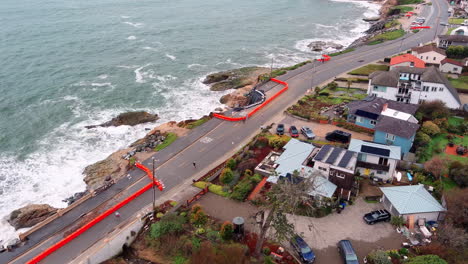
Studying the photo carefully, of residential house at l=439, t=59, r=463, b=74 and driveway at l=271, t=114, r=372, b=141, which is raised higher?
residential house at l=439, t=59, r=463, b=74

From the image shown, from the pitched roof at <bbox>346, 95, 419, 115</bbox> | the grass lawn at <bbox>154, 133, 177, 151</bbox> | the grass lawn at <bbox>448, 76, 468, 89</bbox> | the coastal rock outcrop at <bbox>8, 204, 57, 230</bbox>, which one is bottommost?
the coastal rock outcrop at <bbox>8, 204, 57, 230</bbox>

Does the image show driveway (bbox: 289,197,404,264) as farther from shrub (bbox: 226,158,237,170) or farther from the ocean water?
the ocean water

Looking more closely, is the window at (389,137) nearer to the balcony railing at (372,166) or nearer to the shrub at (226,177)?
the balcony railing at (372,166)

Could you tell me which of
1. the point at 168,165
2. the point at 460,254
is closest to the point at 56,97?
the point at 168,165

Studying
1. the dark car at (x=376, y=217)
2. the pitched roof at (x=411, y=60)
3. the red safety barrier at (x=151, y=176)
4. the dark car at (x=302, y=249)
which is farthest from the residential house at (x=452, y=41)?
the red safety barrier at (x=151, y=176)

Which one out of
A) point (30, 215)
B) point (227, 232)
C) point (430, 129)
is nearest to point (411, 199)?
point (430, 129)

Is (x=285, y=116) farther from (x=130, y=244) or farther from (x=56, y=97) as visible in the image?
(x=56, y=97)

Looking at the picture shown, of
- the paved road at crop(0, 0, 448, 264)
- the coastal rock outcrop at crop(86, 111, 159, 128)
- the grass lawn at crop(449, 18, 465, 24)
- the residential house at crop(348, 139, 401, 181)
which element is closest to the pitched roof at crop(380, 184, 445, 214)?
the residential house at crop(348, 139, 401, 181)
